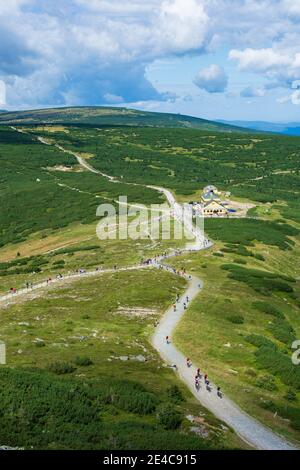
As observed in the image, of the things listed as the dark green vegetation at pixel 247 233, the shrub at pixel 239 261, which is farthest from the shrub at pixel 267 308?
the dark green vegetation at pixel 247 233

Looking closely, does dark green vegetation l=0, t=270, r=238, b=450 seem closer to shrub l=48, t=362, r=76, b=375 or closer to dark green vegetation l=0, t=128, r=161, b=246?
shrub l=48, t=362, r=76, b=375

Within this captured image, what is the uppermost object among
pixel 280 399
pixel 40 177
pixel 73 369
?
pixel 40 177

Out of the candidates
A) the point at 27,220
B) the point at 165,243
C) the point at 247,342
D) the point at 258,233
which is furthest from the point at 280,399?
the point at 27,220

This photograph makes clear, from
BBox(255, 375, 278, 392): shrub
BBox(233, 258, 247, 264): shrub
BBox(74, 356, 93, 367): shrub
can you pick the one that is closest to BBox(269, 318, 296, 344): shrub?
BBox(255, 375, 278, 392): shrub

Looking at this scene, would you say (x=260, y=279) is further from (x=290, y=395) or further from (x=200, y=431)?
(x=200, y=431)

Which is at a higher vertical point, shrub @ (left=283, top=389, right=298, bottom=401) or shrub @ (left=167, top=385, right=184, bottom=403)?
shrub @ (left=167, top=385, right=184, bottom=403)

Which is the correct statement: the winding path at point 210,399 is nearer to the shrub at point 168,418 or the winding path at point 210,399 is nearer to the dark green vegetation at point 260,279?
the shrub at point 168,418

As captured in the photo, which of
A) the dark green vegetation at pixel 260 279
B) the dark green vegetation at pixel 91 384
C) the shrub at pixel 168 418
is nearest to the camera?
the dark green vegetation at pixel 91 384

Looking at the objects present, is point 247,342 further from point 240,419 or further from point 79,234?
point 79,234
